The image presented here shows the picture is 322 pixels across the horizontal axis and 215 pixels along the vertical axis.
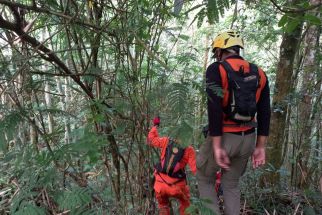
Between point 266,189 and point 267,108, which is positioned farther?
point 266,189

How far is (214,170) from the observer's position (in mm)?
3082

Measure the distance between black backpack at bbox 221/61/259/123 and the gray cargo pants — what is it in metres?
0.34

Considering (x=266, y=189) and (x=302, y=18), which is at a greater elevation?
(x=302, y=18)

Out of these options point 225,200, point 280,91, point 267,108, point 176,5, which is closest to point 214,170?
point 225,200

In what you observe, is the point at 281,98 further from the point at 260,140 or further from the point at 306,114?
the point at 260,140

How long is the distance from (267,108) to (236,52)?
1.77 ft

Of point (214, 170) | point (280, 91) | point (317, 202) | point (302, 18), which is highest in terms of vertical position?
point (302, 18)

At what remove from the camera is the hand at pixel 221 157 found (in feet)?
8.82

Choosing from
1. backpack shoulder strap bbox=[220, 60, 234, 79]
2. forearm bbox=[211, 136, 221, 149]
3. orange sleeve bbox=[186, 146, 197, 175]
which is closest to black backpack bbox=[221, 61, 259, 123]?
backpack shoulder strap bbox=[220, 60, 234, 79]

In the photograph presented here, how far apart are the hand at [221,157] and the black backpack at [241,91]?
29 cm

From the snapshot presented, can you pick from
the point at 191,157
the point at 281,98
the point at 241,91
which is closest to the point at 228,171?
the point at 191,157

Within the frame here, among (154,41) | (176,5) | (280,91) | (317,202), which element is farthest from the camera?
(280,91)

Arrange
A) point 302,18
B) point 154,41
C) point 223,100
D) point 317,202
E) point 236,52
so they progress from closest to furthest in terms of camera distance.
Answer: point 302,18
point 154,41
point 223,100
point 236,52
point 317,202

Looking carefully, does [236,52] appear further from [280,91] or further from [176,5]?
[280,91]
